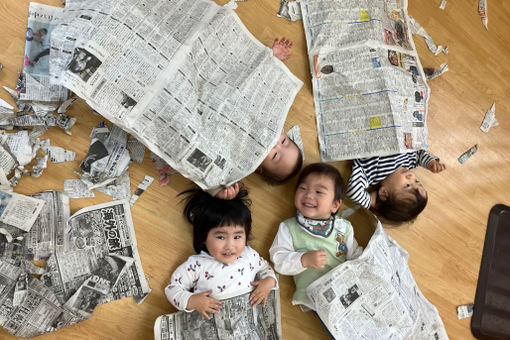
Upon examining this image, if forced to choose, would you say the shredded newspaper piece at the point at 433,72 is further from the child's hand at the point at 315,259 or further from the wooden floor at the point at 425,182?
the child's hand at the point at 315,259

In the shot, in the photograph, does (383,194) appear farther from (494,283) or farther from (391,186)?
(494,283)

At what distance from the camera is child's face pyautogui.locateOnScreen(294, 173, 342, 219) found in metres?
1.09

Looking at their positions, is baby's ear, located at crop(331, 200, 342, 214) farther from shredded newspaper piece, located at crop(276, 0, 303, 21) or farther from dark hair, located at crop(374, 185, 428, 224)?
shredded newspaper piece, located at crop(276, 0, 303, 21)

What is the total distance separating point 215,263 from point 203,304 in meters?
0.12

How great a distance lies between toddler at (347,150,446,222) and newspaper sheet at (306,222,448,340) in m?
0.14

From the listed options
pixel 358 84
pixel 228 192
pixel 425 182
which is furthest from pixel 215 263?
pixel 425 182

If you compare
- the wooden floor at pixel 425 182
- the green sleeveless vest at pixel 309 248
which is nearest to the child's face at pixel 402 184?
the wooden floor at pixel 425 182

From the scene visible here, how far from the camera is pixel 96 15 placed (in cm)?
88

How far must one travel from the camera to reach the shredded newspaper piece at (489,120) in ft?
4.68

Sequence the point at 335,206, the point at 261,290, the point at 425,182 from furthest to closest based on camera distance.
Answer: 1. the point at 425,182
2. the point at 335,206
3. the point at 261,290

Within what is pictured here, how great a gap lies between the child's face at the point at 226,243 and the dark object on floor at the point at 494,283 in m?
1.05

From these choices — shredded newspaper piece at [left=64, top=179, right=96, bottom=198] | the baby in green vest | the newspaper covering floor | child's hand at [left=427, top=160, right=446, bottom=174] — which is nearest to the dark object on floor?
child's hand at [left=427, top=160, right=446, bottom=174]

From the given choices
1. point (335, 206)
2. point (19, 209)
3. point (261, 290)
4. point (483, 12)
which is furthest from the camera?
point (483, 12)

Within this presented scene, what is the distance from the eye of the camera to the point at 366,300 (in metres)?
1.09
